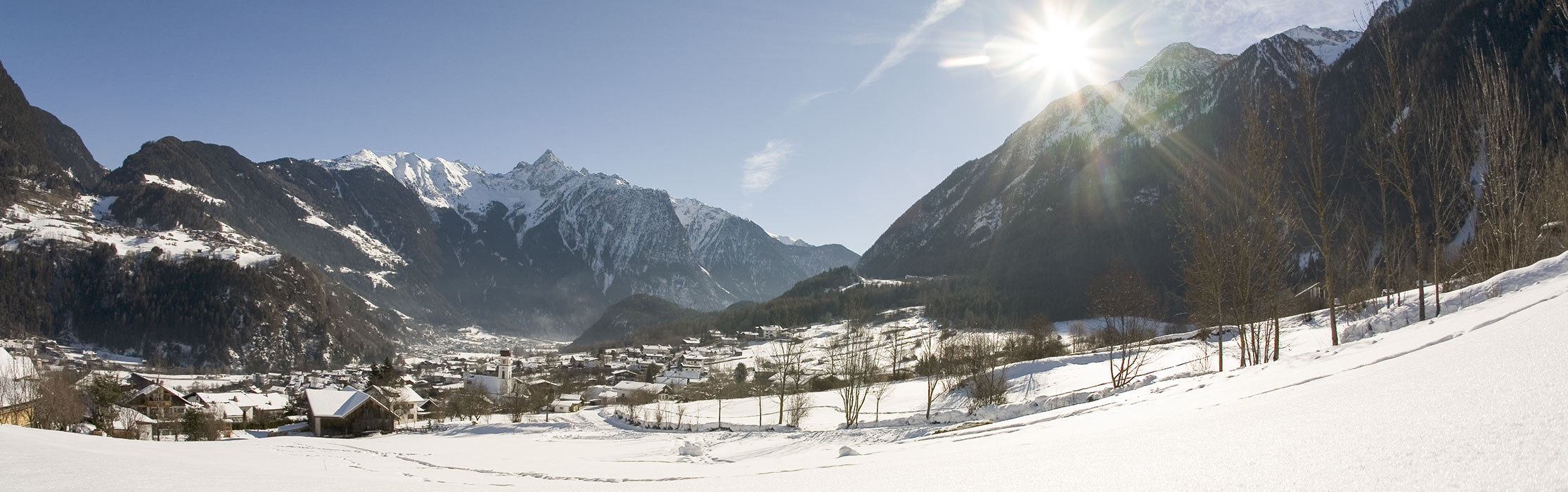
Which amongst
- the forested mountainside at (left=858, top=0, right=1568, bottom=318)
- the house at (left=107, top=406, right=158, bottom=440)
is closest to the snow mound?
the forested mountainside at (left=858, top=0, right=1568, bottom=318)

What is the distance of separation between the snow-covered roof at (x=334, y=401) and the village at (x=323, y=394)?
0.31 ft

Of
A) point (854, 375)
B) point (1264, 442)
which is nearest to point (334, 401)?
point (854, 375)

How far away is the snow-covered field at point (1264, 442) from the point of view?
13.1 feet

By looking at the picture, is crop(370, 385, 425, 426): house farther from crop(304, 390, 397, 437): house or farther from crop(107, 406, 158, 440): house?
crop(107, 406, 158, 440): house

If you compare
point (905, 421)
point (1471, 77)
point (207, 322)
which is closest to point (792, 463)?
point (905, 421)

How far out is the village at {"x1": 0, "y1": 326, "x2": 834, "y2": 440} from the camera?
48000 mm

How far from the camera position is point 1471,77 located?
969 inches

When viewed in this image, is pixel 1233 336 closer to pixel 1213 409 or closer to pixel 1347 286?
pixel 1347 286

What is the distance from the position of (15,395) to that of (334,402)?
1769cm

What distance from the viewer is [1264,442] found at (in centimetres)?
539

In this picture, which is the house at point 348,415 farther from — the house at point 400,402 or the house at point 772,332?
the house at point 772,332

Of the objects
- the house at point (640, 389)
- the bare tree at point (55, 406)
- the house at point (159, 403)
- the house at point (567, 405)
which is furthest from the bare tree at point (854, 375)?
the house at point (159, 403)

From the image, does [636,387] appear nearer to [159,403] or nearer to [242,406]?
[242,406]

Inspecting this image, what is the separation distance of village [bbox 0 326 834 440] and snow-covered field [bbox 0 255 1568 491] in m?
34.6
